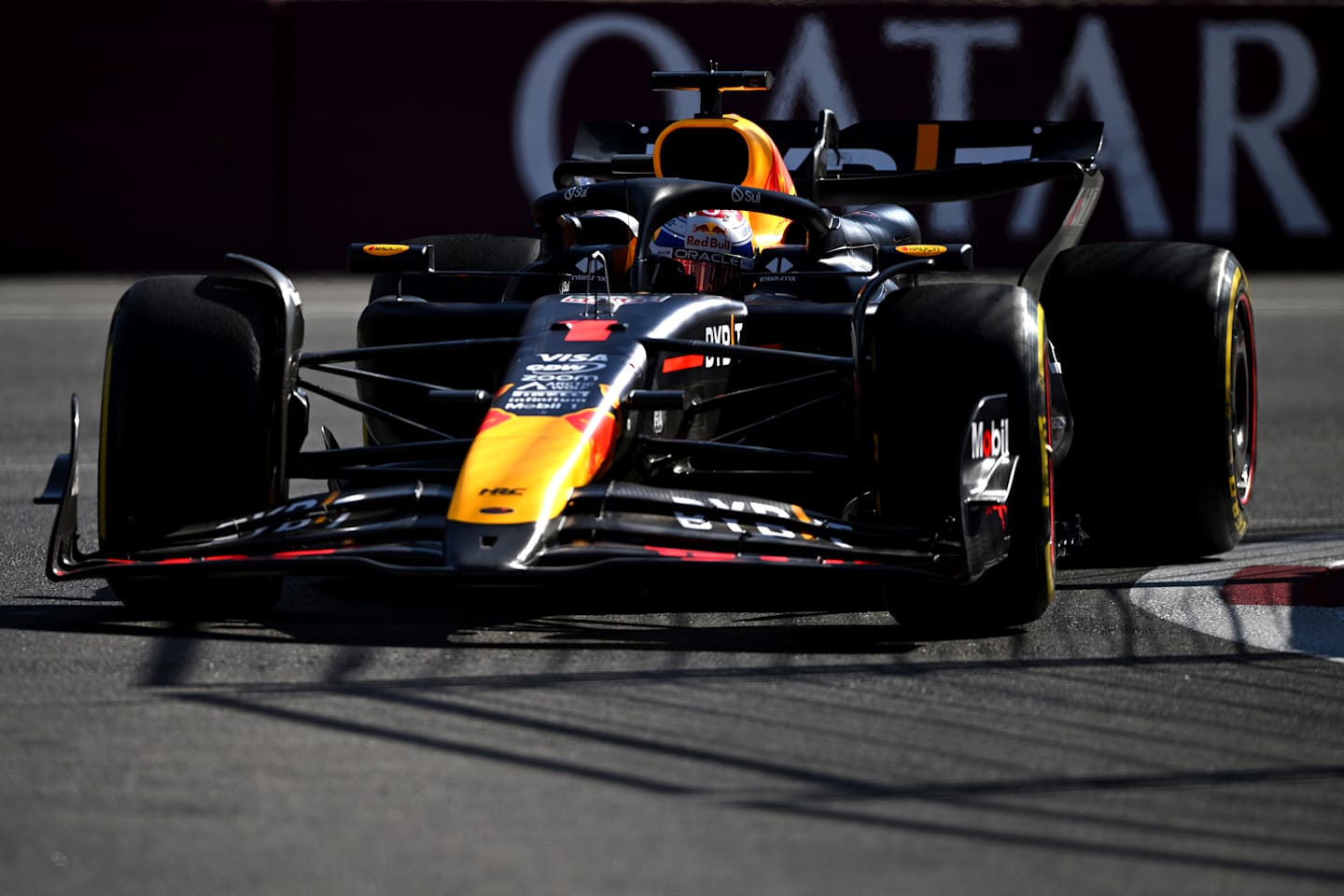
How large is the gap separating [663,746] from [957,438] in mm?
1455

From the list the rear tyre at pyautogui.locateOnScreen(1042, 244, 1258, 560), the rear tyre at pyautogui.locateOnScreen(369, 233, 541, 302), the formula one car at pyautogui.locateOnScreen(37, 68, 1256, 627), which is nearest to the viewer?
the formula one car at pyautogui.locateOnScreen(37, 68, 1256, 627)

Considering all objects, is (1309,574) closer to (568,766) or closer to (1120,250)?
(1120,250)

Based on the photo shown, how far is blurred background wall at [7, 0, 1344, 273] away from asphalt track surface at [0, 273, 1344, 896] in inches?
583

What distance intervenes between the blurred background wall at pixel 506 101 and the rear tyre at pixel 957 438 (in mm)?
15272

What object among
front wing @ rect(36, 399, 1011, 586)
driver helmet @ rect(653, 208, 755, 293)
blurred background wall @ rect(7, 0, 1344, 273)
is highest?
driver helmet @ rect(653, 208, 755, 293)

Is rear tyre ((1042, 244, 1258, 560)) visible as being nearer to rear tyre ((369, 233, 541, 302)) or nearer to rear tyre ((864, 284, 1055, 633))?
rear tyre ((864, 284, 1055, 633))

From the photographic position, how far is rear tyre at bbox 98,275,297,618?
568cm

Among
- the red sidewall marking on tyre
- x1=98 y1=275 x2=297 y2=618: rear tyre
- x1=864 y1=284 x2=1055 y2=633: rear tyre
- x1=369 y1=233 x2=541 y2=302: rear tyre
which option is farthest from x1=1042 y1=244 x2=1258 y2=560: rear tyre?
x1=98 y1=275 x2=297 y2=618: rear tyre

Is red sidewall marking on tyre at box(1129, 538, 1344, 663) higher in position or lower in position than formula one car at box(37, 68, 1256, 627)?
lower

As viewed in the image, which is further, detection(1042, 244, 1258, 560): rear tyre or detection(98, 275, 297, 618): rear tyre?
detection(1042, 244, 1258, 560): rear tyre

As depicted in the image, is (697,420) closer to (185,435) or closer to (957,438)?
(957,438)

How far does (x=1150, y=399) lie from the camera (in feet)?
23.1

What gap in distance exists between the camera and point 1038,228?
2153 centimetres

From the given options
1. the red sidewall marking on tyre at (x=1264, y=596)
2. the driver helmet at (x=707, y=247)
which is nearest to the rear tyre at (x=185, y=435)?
the driver helmet at (x=707, y=247)
